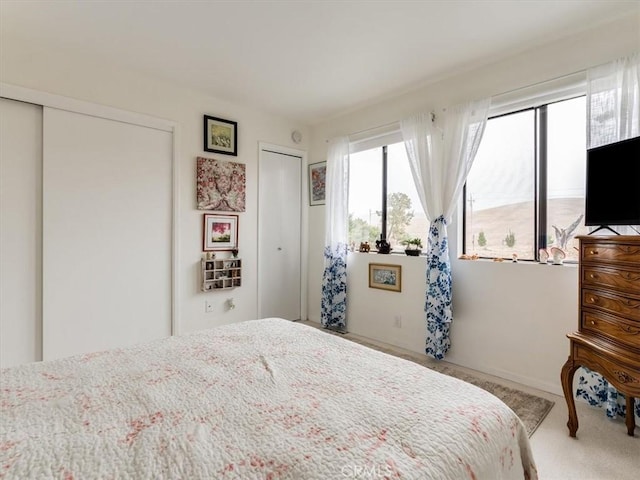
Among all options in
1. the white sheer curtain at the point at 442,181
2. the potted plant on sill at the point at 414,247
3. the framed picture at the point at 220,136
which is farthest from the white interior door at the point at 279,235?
the white sheer curtain at the point at 442,181

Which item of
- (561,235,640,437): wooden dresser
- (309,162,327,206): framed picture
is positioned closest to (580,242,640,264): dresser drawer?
(561,235,640,437): wooden dresser

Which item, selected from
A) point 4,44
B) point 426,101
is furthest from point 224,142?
point 426,101

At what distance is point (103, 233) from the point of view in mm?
2834

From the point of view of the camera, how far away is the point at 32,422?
0.94m

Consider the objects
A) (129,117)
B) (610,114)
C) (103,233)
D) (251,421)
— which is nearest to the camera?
(251,421)

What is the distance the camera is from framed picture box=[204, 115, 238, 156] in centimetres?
343

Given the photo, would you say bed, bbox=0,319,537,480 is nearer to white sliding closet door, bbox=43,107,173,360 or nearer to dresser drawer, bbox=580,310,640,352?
dresser drawer, bbox=580,310,640,352

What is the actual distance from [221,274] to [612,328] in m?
3.15

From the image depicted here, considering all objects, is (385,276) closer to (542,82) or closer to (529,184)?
(529,184)

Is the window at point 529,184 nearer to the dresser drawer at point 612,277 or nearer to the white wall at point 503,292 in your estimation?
the white wall at point 503,292

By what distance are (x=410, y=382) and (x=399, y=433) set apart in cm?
32

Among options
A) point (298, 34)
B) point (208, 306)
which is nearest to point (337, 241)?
point (208, 306)

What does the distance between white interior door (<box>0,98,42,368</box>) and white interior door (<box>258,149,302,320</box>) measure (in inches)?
77.8

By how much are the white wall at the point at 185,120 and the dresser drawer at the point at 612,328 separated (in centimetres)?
301
